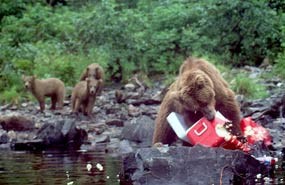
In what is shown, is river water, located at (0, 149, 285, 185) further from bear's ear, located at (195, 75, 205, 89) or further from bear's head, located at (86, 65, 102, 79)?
bear's head, located at (86, 65, 102, 79)

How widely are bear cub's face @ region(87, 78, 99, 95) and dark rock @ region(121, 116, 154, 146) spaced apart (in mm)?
4399

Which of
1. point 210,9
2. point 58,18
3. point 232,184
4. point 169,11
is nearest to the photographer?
point 232,184

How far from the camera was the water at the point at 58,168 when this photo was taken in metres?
9.73

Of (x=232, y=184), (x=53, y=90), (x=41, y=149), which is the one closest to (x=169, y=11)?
(x=53, y=90)

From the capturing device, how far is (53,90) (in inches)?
A: 829

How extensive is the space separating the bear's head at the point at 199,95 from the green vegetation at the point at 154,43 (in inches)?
508

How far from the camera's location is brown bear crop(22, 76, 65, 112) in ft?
68.8

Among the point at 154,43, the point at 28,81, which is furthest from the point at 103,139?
the point at 154,43

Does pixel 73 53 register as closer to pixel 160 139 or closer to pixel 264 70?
pixel 264 70

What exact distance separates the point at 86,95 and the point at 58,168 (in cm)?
810

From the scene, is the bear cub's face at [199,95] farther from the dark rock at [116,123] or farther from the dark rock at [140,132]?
the dark rock at [116,123]

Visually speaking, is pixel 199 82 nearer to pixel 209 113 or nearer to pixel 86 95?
pixel 209 113

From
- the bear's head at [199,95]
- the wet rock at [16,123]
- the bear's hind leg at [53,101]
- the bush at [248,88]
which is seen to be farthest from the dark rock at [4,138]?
the bear's head at [199,95]

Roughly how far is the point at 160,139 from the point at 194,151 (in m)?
1.23
